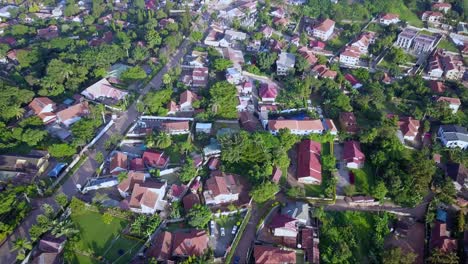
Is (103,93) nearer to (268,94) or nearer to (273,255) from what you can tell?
(268,94)

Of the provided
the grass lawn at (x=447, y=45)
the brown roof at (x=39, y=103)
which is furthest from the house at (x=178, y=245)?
the grass lawn at (x=447, y=45)

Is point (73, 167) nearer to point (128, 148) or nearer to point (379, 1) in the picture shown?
point (128, 148)

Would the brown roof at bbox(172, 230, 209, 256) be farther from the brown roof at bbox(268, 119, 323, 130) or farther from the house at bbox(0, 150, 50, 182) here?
the house at bbox(0, 150, 50, 182)

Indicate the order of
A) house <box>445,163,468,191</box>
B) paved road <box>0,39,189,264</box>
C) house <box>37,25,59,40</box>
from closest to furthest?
paved road <box>0,39,189,264</box> → house <box>445,163,468,191</box> → house <box>37,25,59,40</box>

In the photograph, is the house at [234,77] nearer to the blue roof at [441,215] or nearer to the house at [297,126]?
the house at [297,126]

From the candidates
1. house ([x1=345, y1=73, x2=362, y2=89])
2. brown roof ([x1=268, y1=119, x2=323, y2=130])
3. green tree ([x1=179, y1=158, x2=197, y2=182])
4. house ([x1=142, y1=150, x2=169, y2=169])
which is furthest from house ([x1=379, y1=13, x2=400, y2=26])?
house ([x1=142, y1=150, x2=169, y2=169])

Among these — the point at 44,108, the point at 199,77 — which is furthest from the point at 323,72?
the point at 44,108

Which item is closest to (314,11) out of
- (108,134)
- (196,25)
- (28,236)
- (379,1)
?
(379,1)
